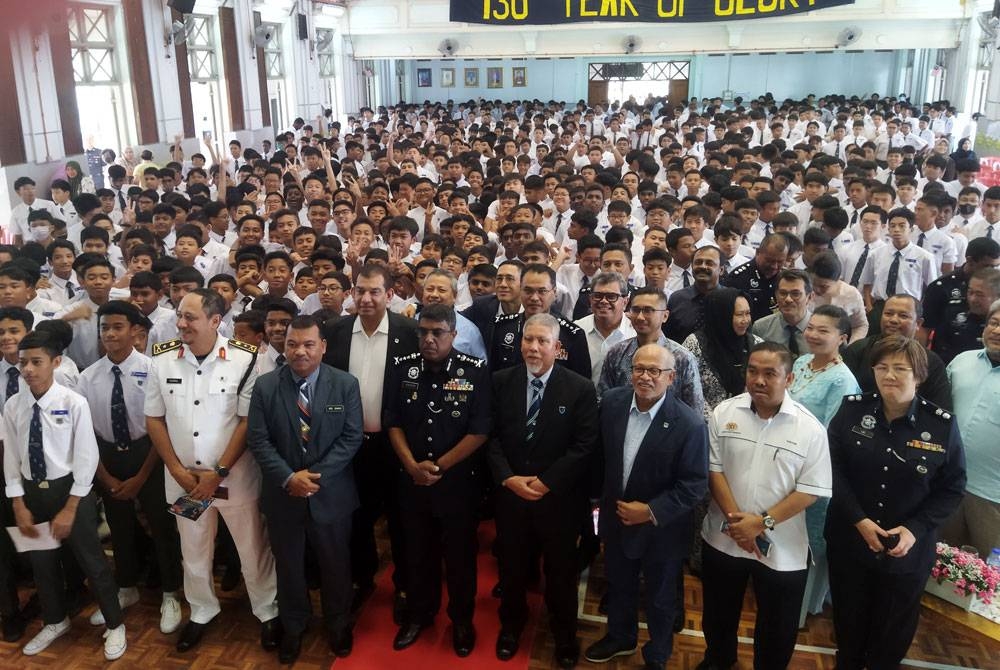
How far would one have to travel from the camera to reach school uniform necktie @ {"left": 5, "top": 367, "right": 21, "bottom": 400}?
3852mm

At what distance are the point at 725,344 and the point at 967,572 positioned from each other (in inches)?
65.3

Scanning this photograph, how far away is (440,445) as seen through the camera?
141 inches

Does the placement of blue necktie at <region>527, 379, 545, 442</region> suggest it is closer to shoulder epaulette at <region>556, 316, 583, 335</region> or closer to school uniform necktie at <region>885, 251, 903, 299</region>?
shoulder epaulette at <region>556, 316, 583, 335</region>

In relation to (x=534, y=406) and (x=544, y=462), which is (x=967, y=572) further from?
(x=534, y=406)

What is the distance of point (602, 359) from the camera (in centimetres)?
422

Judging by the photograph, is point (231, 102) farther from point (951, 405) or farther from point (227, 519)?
point (951, 405)

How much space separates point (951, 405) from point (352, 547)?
3159 millimetres

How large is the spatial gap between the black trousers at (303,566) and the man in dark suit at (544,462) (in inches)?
31.1

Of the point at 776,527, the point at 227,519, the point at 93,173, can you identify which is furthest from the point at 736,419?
the point at 93,173

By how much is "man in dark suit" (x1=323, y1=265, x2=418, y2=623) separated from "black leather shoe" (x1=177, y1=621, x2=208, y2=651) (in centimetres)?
78

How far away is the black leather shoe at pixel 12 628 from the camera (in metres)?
3.96

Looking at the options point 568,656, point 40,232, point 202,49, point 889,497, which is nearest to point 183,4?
point 40,232

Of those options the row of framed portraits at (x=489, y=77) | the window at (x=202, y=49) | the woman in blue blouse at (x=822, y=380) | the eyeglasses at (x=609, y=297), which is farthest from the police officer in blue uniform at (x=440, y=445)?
the row of framed portraits at (x=489, y=77)

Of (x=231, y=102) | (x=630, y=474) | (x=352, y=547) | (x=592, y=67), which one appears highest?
(x=592, y=67)
